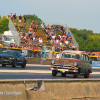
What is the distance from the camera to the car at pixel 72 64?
16.1 metres

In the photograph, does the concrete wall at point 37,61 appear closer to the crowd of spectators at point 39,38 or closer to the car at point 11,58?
the crowd of spectators at point 39,38

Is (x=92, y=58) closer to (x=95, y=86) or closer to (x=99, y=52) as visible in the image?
(x=99, y=52)

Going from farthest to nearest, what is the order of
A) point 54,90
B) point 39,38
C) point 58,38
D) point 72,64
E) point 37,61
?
1. point 58,38
2. point 39,38
3. point 37,61
4. point 72,64
5. point 54,90

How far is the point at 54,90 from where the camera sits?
835cm

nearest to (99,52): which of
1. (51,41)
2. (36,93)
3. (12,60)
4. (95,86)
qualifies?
(51,41)

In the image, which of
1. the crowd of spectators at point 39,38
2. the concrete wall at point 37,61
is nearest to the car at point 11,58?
the crowd of spectators at point 39,38

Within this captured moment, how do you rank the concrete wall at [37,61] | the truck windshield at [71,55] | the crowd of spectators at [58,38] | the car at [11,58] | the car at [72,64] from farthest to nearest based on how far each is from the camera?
1. the crowd of spectators at [58,38]
2. the concrete wall at [37,61]
3. the car at [11,58]
4. the truck windshield at [71,55]
5. the car at [72,64]

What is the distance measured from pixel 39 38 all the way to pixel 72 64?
24.1 meters

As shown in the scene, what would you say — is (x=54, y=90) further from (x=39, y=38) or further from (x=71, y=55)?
(x=39, y=38)

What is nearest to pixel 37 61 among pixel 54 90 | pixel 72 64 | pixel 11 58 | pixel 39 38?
pixel 39 38

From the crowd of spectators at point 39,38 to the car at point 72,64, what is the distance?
18274 millimetres

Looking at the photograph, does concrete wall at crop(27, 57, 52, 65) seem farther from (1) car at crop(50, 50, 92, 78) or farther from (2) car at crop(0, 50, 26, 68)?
(1) car at crop(50, 50, 92, 78)

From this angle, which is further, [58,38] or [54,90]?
[58,38]

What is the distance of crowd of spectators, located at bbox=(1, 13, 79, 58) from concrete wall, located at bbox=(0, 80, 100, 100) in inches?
1018
